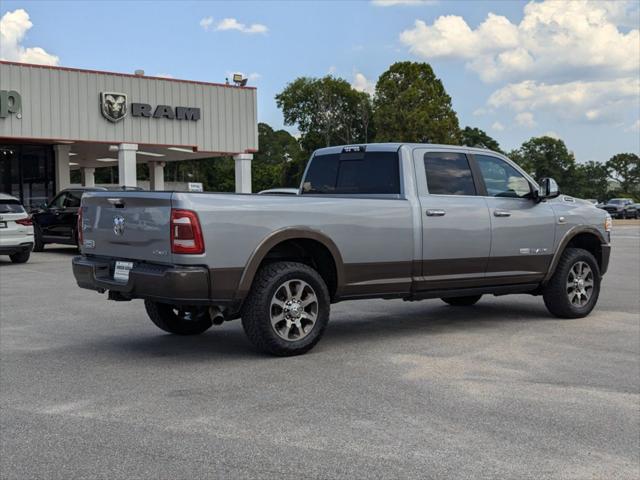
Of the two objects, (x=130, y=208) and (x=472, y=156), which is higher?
(x=472, y=156)

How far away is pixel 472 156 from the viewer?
28.6ft

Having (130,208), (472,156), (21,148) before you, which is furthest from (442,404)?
(21,148)

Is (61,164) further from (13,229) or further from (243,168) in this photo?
(13,229)

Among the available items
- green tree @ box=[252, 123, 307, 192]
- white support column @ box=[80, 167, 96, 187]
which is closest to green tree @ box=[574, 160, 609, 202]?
green tree @ box=[252, 123, 307, 192]

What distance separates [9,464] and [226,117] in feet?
105

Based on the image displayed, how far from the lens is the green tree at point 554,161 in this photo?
111188 mm

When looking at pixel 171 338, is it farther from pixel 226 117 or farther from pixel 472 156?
pixel 226 117

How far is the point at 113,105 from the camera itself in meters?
31.9

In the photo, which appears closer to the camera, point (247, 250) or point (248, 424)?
point (248, 424)

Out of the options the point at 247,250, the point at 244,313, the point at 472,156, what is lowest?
→ the point at 244,313

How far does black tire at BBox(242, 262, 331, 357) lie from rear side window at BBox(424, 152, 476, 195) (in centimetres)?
183

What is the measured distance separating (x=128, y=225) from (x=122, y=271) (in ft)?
1.34

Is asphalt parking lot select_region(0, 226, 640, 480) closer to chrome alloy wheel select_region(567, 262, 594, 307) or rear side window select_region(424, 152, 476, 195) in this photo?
chrome alloy wheel select_region(567, 262, 594, 307)

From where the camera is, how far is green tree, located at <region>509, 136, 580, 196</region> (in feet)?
365
